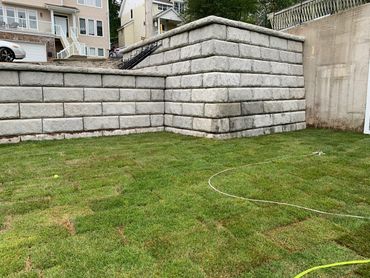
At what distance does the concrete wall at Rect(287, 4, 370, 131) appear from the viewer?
23.9ft

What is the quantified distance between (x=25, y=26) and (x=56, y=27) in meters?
2.78

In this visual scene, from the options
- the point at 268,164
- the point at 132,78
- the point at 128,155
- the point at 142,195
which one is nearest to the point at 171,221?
the point at 142,195

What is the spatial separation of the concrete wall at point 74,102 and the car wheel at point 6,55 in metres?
10.2

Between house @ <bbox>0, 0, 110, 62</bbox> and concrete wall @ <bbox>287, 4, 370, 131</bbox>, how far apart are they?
21.3 metres

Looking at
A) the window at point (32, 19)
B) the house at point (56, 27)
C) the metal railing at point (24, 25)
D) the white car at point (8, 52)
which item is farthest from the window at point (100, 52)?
the white car at point (8, 52)

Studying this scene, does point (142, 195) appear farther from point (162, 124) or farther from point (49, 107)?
point (162, 124)

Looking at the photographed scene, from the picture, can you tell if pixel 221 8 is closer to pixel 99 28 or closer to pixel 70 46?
pixel 70 46

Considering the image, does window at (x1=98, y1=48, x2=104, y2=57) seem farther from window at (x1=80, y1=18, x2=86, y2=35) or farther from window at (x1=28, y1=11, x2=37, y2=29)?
window at (x1=28, y1=11, x2=37, y2=29)

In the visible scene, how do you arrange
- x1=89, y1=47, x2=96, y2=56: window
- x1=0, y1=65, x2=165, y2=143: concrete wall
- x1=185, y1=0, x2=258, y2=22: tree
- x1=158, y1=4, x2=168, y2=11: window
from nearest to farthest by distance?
1. x1=0, y1=65, x2=165, y2=143: concrete wall
2. x1=185, y1=0, x2=258, y2=22: tree
3. x1=89, y1=47, x2=96, y2=56: window
4. x1=158, y1=4, x2=168, y2=11: window

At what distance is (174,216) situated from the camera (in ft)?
8.85

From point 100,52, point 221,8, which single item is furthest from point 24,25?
point 221,8

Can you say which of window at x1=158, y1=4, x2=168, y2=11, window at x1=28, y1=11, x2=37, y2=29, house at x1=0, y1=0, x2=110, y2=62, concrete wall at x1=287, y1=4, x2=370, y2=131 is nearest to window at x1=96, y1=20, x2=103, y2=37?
house at x1=0, y1=0, x2=110, y2=62

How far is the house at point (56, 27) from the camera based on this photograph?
25172mm

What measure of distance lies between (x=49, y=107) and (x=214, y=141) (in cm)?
372
